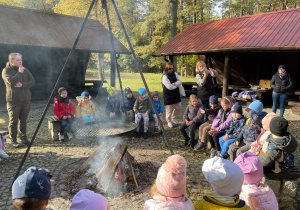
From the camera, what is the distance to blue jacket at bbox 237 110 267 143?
4.01m

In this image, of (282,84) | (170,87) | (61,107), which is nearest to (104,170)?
(61,107)

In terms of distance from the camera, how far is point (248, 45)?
8.66 metres

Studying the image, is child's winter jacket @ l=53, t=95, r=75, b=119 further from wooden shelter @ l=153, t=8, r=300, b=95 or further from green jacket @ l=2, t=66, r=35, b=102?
wooden shelter @ l=153, t=8, r=300, b=95

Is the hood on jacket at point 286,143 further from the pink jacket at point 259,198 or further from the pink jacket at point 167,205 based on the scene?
the pink jacket at point 167,205

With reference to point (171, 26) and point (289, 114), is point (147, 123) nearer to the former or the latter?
point (289, 114)

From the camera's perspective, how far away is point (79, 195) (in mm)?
1717

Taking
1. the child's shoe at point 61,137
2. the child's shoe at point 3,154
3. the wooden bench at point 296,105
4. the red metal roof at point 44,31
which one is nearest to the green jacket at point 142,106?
the child's shoe at point 61,137

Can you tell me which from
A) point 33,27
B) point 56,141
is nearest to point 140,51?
point 33,27

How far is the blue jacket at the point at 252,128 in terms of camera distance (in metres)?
4.01

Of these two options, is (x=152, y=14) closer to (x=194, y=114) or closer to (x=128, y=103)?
(x=128, y=103)

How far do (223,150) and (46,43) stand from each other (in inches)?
342

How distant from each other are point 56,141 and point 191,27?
33.6 feet

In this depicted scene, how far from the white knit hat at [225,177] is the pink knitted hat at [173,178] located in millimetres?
252

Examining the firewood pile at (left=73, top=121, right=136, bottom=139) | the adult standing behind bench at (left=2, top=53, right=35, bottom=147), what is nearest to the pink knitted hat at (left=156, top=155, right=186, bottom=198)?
the firewood pile at (left=73, top=121, right=136, bottom=139)
